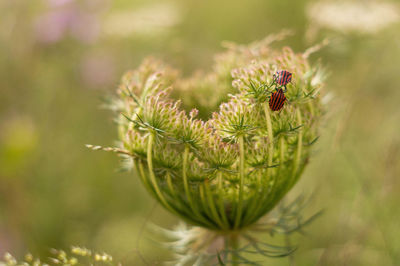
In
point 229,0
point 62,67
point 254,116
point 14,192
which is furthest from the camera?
point 229,0

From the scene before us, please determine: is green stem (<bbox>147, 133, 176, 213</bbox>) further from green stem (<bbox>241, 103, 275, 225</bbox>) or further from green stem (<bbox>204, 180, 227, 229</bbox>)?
green stem (<bbox>241, 103, 275, 225</bbox>)

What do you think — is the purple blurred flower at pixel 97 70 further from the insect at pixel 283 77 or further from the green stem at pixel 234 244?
the insect at pixel 283 77

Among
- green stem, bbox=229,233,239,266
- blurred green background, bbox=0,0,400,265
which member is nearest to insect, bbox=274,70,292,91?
green stem, bbox=229,233,239,266

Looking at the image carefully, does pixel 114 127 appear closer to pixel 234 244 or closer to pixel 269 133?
pixel 234 244

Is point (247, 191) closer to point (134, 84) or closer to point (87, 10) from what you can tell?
point (134, 84)

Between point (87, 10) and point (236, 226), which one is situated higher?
point (87, 10)

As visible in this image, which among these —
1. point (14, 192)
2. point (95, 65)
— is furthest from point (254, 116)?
point (95, 65)
